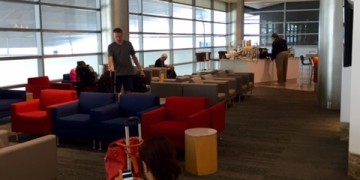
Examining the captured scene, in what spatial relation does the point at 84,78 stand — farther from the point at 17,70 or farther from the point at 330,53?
the point at 330,53

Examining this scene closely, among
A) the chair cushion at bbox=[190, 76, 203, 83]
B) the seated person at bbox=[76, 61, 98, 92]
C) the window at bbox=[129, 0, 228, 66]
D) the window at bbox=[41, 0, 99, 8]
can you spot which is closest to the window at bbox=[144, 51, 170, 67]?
the window at bbox=[129, 0, 228, 66]

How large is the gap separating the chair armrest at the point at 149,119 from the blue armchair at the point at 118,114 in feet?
0.35

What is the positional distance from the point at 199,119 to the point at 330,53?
14.3 ft

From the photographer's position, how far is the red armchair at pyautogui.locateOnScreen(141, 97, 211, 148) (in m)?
4.78

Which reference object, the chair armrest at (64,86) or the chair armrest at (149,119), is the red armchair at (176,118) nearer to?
the chair armrest at (149,119)

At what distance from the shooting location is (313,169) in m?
4.40

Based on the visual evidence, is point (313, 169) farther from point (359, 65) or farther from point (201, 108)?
point (201, 108)

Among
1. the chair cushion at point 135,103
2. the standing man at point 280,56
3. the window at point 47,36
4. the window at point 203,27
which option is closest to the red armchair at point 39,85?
the window at point 47,36

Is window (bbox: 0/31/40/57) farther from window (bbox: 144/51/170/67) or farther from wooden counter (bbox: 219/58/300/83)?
wooden counter (bbox: 219/58/300/83)

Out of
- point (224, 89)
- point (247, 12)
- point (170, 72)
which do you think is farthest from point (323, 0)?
point (247, 12)

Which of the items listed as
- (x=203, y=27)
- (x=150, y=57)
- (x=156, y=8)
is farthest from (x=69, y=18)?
(x=203, y=27)

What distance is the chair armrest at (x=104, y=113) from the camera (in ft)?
16.7

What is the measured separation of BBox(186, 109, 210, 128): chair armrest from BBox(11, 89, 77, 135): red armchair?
205 cm

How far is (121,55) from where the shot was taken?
6.40 m
